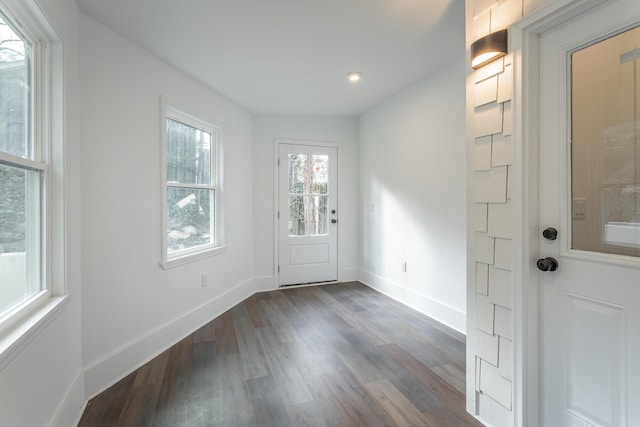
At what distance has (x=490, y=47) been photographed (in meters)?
1.45

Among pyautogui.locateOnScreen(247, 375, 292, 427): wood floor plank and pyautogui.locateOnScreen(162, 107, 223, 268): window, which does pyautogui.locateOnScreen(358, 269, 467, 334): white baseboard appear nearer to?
pyautogui.locateOnScreen(247, 375, 292, 427): wood floor plank

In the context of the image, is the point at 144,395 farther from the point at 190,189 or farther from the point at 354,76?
the point at 354,76

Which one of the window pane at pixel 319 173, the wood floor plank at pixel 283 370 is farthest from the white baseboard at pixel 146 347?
the window pane at pixel 319 173

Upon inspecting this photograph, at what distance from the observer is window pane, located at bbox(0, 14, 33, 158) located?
118cm

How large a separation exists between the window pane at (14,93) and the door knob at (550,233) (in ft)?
A: 7.61

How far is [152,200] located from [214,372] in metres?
1.39

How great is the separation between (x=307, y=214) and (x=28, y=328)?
325 cm

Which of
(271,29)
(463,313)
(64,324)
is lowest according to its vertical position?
(463,313)

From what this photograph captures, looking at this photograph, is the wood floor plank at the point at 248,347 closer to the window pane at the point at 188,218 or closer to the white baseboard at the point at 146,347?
the white baseboard at the point at 146,347

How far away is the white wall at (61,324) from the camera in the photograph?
1149 mm

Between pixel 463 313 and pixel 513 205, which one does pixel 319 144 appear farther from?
pixel 513 205

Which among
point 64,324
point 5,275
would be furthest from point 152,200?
point 5,275

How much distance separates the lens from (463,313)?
266cm

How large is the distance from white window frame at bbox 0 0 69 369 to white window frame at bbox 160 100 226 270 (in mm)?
925
